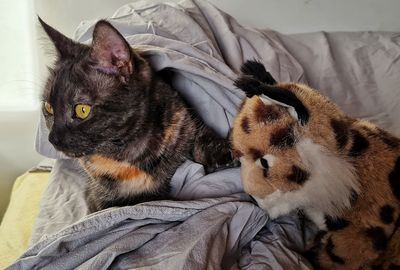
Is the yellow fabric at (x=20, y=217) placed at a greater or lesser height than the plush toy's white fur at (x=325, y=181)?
lesser

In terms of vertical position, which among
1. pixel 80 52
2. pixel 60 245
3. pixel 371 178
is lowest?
pixel 60 245

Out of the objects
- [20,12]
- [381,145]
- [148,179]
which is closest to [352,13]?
[381,145]

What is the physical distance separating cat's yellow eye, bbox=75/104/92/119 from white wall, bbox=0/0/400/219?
0.62m

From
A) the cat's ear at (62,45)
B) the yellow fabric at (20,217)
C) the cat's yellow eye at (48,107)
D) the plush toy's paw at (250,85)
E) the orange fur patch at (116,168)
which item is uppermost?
the cat's ear at (62,45)

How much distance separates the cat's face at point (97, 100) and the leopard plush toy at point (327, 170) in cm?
22

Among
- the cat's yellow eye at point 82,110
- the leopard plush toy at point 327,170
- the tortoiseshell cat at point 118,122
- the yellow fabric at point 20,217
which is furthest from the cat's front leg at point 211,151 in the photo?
the yellow fabric at point 20,217

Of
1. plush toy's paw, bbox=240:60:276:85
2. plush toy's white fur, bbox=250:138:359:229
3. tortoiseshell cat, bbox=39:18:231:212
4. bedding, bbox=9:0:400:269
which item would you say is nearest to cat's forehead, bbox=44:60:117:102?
tortoiseshell cat, bbox=39:18:231:212

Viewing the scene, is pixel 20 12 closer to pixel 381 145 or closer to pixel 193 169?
pixel 193 169

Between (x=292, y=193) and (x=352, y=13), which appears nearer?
(x=292, y=193)

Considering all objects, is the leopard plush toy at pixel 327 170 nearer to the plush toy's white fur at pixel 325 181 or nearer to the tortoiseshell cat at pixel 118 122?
the plush toy's white fur at pixel 325 181

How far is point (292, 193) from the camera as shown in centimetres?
64

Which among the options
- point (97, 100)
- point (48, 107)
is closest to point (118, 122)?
point (97, 100)

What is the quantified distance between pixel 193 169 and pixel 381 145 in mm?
342

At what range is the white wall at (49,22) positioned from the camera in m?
1.26
